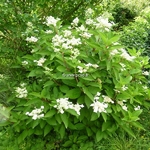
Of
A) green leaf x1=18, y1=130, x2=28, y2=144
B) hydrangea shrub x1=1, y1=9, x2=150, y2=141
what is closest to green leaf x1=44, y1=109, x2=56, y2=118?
hydrangea shrub x1=1, y1=9, x2=150, y2=141

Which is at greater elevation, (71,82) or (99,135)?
(71,82)

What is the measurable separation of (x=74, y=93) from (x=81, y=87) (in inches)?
3.2

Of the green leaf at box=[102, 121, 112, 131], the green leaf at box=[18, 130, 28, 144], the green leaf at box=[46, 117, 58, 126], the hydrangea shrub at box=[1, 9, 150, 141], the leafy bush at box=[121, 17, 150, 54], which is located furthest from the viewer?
the leafy bush at box=[121, 17, 150, 54]

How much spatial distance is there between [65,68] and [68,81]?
0.51ft

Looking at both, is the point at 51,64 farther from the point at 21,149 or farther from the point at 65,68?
the point at 21,149

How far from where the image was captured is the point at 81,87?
6.81ft

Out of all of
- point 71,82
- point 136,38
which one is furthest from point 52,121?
point 136,38

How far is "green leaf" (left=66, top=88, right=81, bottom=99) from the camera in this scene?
81.1 inches

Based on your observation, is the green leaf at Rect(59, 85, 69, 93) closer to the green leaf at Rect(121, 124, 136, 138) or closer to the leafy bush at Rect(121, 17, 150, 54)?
the green leaf at Rect(121, 124, 136, 138)

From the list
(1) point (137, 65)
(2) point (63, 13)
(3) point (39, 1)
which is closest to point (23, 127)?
(1) point (137, 65)

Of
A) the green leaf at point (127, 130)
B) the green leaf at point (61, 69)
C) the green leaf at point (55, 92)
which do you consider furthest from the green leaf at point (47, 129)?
the green leaf at point (127, 130)

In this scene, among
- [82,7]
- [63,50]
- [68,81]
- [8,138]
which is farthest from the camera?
[82,7]

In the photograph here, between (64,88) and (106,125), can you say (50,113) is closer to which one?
(64,88)

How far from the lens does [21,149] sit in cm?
238
